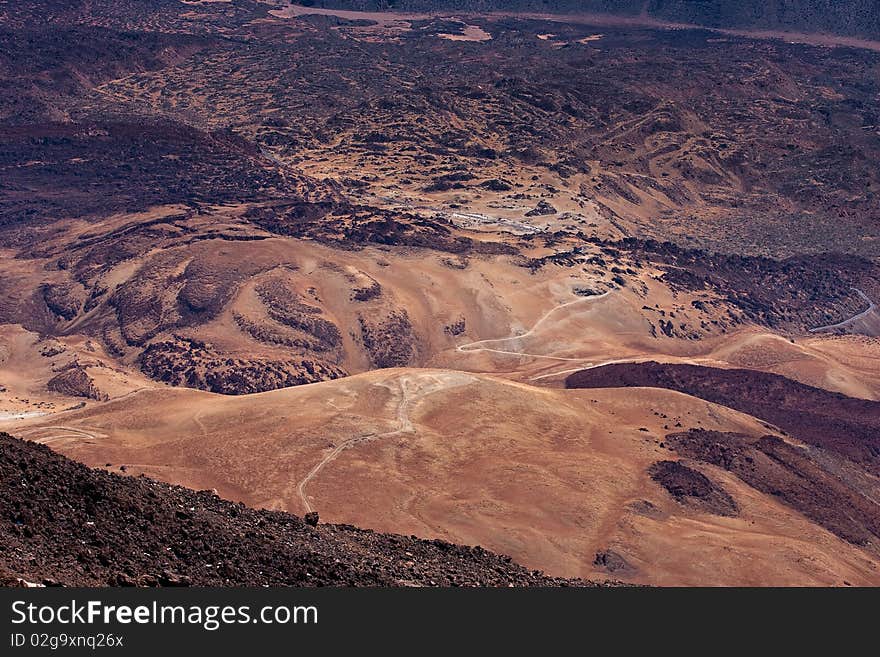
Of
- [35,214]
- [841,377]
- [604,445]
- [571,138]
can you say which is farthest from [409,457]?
[571,138]

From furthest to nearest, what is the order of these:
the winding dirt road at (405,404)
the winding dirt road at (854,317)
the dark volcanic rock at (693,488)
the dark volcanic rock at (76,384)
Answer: the winding dirt road at (854,317) → the dark volcanic rock at (76,384) → the dark volcanic rock at (693,488) → the winding dirt road at (405,404)

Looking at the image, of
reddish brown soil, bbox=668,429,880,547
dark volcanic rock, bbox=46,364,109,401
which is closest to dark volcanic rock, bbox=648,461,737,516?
reddish brown soil, bbox=668,429,880,547

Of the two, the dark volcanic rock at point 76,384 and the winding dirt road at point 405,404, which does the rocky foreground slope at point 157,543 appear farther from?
the dark volcanic rock at point 76,384

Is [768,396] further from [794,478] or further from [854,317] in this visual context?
[854,317]

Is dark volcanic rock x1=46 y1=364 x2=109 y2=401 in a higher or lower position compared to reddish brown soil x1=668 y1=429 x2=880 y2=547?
lower

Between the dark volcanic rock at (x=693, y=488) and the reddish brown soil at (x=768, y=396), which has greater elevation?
the dark volcanic rock at (x=693, y=488)

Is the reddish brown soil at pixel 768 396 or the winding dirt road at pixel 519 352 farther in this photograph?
the winding dirt road at pixel 519 352

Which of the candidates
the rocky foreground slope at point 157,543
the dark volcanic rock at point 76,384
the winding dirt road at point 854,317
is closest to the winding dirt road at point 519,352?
the winding dirt road at point 854,317

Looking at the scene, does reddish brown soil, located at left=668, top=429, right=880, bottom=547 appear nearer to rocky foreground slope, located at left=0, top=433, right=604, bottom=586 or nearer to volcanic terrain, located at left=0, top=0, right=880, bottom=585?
volcanic terrain, located at left=0, top=0, right=880, bottom=585

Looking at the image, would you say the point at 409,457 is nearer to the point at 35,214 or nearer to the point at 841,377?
the point at 841,377
